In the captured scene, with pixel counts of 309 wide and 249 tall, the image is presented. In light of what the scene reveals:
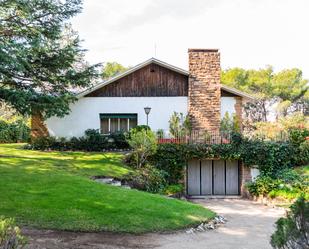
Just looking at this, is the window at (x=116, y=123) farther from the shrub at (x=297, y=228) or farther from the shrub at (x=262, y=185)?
the shrub at (x=297, y=228)

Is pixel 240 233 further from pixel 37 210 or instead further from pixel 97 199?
pixel 37 210

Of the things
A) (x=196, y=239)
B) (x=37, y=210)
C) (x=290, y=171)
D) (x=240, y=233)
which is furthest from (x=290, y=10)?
(x=37, y=210)

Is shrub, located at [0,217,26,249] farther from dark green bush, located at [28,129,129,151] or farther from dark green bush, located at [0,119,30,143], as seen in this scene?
dark green bush, located at [0,119,30,143]

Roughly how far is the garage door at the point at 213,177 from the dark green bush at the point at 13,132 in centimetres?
1651

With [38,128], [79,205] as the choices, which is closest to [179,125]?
[38,128]

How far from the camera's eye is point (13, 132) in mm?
32969

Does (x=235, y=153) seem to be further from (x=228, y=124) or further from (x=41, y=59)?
(x=41, y=59)

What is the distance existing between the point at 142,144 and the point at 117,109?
6.66 meters

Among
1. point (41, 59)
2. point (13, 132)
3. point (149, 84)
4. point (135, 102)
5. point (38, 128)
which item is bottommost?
point (13, 132)

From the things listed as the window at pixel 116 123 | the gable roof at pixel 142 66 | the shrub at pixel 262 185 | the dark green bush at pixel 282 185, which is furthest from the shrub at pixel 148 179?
the gable roof at pixel 142 66

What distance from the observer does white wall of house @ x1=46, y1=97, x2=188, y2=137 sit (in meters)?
25.8

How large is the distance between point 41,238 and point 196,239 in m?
4.08

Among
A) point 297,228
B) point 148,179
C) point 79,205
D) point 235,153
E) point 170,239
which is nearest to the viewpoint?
point 297,228

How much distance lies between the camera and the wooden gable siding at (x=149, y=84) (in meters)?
25.7
